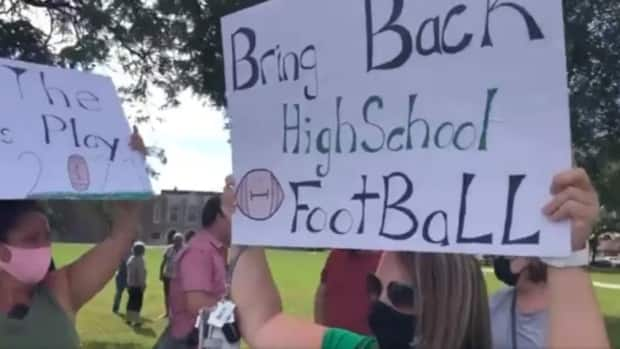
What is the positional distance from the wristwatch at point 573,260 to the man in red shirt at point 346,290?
8.82 feet

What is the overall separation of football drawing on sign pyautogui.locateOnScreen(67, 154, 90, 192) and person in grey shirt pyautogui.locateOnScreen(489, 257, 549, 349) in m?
1.44

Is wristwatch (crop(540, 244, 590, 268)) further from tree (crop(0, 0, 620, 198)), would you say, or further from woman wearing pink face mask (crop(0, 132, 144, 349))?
tree (crop(0, 0, 620, 198))

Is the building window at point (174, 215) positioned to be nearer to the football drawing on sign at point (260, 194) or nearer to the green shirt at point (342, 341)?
the football drawing on sign at point (260, 194)

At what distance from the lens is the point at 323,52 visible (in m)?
2.61

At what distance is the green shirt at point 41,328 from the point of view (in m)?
3.60

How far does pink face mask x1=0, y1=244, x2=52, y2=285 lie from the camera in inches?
145

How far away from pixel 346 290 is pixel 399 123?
2.64 meters

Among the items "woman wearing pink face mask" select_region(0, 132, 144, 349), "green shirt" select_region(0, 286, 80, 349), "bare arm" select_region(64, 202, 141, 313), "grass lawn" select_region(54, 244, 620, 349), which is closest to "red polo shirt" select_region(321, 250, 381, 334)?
"bare arm" select_region(64, 202, 141, 313)

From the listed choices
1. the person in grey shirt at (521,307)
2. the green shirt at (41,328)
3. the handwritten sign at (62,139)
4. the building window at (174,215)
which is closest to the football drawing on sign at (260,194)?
the person in grey shirt at (521,307)

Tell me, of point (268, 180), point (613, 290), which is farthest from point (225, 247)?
point (613, 290)

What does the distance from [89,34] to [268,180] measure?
29.7 ft

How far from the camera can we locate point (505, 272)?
3.12m

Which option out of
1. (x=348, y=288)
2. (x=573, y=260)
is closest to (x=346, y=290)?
(x=348, y=288)

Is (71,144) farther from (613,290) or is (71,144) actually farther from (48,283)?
(613,290)
